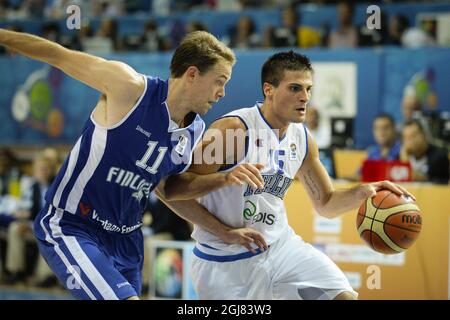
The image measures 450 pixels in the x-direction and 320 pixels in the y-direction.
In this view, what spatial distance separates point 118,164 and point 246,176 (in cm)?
73

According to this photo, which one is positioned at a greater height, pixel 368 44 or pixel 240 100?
pixel 368 44

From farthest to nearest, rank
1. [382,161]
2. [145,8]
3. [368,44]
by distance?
[145,8] < [368,44] < [382,161]

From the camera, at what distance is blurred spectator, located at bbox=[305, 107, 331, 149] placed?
30.8 ft

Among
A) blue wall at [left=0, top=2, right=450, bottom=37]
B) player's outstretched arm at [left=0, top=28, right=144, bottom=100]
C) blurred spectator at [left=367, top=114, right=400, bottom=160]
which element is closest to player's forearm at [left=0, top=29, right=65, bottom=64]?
player's outstretched arm at [left=0, top=28, right=144, bottom=100]

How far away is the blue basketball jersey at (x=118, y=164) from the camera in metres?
4.41

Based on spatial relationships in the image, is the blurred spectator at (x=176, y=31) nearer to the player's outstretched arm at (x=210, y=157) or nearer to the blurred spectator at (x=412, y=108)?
the blurred spectator at (x=412, y=108)

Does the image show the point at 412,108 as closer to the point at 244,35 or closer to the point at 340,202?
the point at 244,35

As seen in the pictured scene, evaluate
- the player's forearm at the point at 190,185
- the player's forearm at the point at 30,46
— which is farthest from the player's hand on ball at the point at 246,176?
the player's forearm at the point at 30,46

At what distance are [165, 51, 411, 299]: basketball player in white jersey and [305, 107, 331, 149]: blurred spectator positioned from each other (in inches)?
168

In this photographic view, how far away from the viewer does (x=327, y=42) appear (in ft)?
38.8

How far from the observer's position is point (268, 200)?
4914 millimetres

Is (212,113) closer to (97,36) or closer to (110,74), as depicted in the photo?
(110,74)

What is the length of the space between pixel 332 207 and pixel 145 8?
35.6ft
